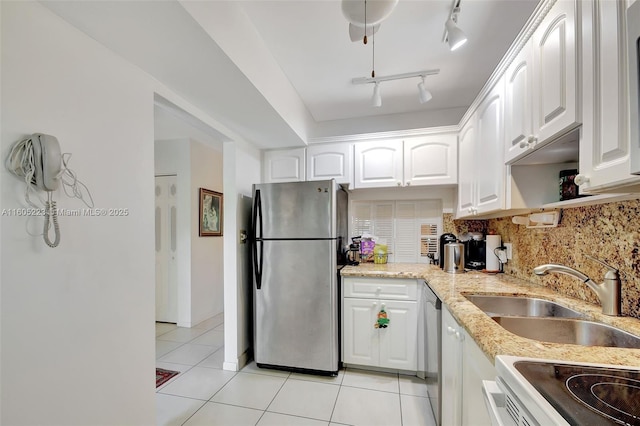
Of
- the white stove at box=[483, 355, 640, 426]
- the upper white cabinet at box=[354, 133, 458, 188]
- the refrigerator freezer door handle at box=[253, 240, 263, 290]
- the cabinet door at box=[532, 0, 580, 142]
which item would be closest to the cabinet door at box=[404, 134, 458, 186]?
the upper white cabinet at box=[354, 133, 458, 188]

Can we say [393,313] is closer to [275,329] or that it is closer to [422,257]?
[422,257]

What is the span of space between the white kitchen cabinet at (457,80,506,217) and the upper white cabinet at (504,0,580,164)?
0.34ft

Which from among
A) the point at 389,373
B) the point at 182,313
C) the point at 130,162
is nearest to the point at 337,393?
the point at 389,373

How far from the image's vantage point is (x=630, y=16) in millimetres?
659

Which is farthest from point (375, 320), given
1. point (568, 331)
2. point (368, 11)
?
point (368, 11)

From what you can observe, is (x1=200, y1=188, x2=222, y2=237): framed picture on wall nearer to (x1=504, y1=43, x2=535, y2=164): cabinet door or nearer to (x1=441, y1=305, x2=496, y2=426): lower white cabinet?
(x1=441, y1=305, x2=496, y2=426): lower white cabinet

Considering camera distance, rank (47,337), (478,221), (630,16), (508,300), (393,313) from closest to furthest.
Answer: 1. (630,16)
2. (47,337)
3. (508,300)
4. (393,313)
5. (478,221)

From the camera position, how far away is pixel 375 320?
2305mm

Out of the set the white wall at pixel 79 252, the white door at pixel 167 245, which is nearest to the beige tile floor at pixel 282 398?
the white wall at pixel 79 252

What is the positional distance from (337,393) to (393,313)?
76 centimetres

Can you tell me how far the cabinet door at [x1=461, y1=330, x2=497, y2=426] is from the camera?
37.0 inches

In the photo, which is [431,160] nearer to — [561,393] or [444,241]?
[444,241]

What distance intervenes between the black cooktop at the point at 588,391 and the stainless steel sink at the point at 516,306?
2.78ft

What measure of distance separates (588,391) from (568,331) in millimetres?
723
